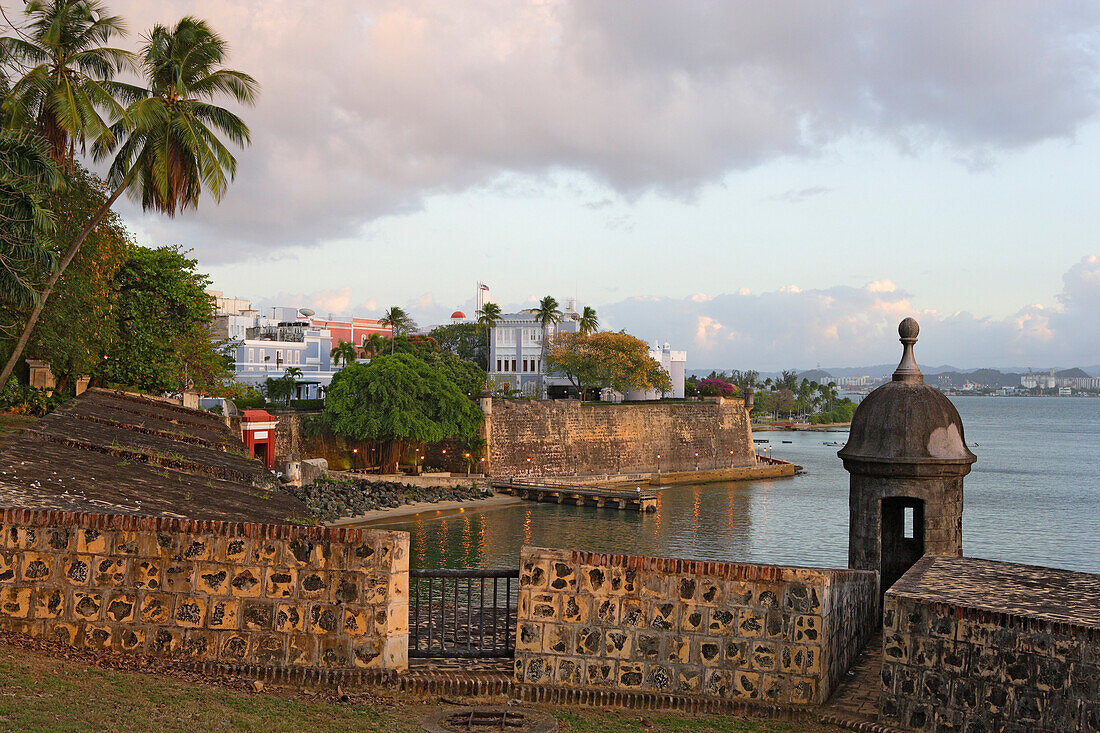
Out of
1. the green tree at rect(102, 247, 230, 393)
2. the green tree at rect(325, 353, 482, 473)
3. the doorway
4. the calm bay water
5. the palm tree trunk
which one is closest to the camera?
the doorway

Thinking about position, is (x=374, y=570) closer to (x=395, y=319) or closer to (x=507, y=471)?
(x=507, y=471)

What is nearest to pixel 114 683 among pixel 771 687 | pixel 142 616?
pixel 142 616

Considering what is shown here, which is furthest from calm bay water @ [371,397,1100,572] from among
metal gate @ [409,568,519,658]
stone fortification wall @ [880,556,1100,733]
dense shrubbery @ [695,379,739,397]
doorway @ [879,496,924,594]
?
stone fortification wall @ [880,556,1100,733]

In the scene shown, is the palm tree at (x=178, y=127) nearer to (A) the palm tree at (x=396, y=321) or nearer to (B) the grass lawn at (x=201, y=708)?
(B) the grass lawn at (x=201, y=708)

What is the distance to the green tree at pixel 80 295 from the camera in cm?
2061

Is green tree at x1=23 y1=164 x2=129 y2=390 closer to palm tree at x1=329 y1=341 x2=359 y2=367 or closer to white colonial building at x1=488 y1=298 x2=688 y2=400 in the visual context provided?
palm tree at x1=329 y1=341 x2=359 y2=367

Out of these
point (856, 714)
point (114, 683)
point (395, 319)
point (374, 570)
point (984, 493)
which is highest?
point (395, 319)

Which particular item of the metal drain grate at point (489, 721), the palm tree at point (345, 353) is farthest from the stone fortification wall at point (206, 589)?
the palm tree at point (345, 353)

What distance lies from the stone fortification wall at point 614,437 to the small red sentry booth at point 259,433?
52.3 ft

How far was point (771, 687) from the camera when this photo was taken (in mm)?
6715

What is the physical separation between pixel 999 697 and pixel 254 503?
26.7ft

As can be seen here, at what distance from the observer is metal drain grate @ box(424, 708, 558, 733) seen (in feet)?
19.5

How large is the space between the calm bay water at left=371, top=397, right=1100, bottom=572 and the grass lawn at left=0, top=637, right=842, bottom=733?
23567 mm

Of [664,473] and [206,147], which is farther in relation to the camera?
[664,473]
